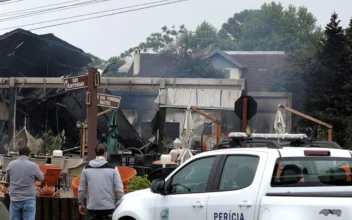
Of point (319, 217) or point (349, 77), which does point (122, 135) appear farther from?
point (319, 217)

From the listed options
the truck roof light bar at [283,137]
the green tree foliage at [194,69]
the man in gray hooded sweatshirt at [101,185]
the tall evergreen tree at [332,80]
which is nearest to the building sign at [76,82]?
the man in gray hooded sweatshirt at [101,185]

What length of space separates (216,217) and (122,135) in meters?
19.9

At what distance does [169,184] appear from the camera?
8.48 meters

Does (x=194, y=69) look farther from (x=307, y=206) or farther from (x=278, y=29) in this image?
(x=307, y=206)

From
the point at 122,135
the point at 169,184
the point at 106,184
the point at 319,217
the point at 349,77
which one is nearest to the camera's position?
the point at 319,217

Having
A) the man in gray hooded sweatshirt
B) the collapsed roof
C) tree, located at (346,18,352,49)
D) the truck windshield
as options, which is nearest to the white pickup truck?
the truck windshield

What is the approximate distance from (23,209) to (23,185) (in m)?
0.40

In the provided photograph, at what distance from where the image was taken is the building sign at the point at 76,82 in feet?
45.4

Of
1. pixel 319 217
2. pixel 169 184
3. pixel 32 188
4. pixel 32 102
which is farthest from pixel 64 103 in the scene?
pixel 319 217

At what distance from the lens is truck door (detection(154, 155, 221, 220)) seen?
798cm

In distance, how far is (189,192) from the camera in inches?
324

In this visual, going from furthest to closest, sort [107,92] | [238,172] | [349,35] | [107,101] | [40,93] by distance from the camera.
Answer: [349,35]
[40,93]
[107,92]
[107,101]
[238,172]

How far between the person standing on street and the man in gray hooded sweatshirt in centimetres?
127

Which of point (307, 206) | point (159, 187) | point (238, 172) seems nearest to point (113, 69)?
point (159, 187)
